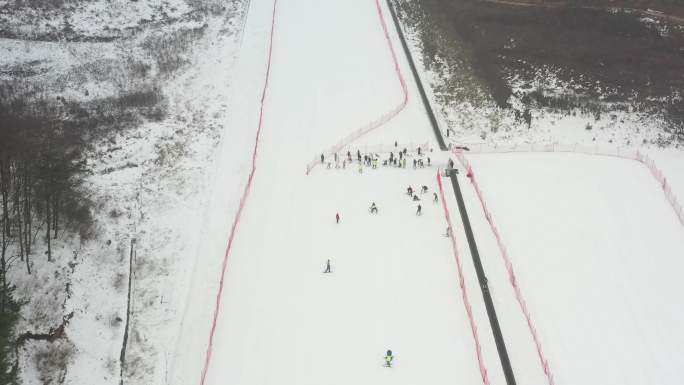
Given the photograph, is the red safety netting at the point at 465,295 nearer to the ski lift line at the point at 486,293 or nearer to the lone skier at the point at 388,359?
the ski lift line at the point at 486,293

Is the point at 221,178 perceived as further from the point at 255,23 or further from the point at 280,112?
the point at 255,23

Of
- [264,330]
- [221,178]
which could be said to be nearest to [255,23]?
[221,178]

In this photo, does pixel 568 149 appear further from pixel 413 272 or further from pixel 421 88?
pixel 413 272

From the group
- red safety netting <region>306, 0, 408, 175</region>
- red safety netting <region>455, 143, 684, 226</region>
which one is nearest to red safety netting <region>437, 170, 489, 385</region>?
red safety netting <region>455, 143, 684, 226</region>

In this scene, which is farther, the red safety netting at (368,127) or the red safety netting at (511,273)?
the red safety netting at (368,127)

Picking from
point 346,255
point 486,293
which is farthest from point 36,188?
point 486,293

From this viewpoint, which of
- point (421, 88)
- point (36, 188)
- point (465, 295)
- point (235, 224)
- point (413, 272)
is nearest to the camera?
point (465, 295)

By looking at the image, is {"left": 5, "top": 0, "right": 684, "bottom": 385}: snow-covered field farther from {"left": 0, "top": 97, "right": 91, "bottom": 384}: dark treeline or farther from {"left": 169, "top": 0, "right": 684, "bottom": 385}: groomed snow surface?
{"left": 0, "top": 97, "right": 91, "bottom": 384}: dark treeline

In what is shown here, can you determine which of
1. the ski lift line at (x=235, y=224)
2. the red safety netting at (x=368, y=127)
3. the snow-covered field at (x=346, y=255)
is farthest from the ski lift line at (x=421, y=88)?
the ski lift line at (x=235, y=224)
